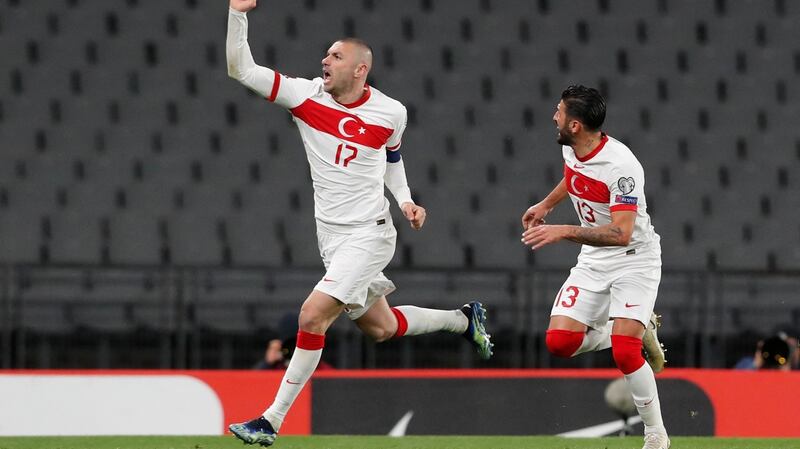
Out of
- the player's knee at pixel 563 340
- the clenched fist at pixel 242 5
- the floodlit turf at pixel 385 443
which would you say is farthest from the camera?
the floodlit turf at pixel 385 443

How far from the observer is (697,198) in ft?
43.6

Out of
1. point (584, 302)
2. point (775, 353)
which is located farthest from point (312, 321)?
point (775, 353)

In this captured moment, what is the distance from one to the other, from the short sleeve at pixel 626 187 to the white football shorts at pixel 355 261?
1159 mm

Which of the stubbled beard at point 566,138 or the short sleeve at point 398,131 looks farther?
the short sleeve at point 398,131

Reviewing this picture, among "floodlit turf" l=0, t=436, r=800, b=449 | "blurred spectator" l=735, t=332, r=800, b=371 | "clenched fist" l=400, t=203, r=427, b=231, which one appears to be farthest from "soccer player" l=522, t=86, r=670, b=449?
"blurred spectator" l=735, t=332, r=800, b=371

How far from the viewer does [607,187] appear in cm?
645

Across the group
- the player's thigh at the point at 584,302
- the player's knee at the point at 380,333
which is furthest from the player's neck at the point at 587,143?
the player's knee at the point at 380,333

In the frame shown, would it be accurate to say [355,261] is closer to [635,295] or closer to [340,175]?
[340,175]

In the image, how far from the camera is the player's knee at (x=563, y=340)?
22.4 feet

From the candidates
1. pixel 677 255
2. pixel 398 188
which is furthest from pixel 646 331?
pixel 677 255

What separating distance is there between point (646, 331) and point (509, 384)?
2401 millimetres

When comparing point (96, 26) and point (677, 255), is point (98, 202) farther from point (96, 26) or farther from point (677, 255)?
point (677, 255)

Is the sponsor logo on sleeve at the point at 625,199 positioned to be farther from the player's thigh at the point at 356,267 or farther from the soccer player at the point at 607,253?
the player's thigh at the point at 356,267

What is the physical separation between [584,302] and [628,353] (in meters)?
0.53
